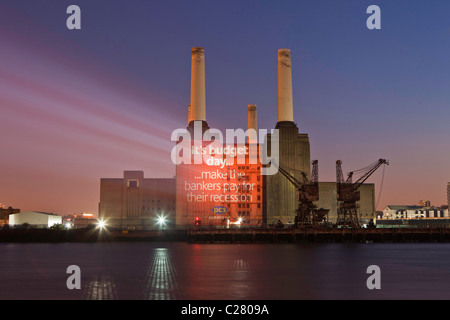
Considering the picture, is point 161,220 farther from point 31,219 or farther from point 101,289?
point 101,289

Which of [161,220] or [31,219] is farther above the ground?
[31,219]

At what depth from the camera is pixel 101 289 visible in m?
40.5

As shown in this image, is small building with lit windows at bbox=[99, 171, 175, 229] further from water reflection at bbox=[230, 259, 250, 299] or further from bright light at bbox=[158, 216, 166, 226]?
water reflection at bbox=[230, 259, 250, 299]

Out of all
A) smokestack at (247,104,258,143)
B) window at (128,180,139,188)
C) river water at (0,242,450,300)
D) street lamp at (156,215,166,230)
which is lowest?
river water at (0,242,450,300)

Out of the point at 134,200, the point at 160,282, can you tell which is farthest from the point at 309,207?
the point at 160,282

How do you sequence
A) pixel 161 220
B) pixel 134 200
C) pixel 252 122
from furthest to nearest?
pixel 134 200 < pixel 161 220 < pixel 252 122

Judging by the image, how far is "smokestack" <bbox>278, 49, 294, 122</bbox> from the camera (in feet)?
447

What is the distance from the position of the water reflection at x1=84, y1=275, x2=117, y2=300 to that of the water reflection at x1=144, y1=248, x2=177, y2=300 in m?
2.48

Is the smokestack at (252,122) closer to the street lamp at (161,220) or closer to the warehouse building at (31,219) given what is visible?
the street lamp at (161,220)

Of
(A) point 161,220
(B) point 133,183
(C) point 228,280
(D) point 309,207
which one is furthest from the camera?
(B) point 133,183

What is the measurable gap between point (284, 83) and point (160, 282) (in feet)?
324

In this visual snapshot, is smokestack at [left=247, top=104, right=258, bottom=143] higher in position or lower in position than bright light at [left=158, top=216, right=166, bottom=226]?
higher

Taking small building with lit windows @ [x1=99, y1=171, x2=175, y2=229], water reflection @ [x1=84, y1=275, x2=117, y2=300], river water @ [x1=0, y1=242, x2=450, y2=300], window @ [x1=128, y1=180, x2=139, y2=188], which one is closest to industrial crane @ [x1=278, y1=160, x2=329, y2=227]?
river water @ [x1=0, y1=242, x2=450, y2=300]
